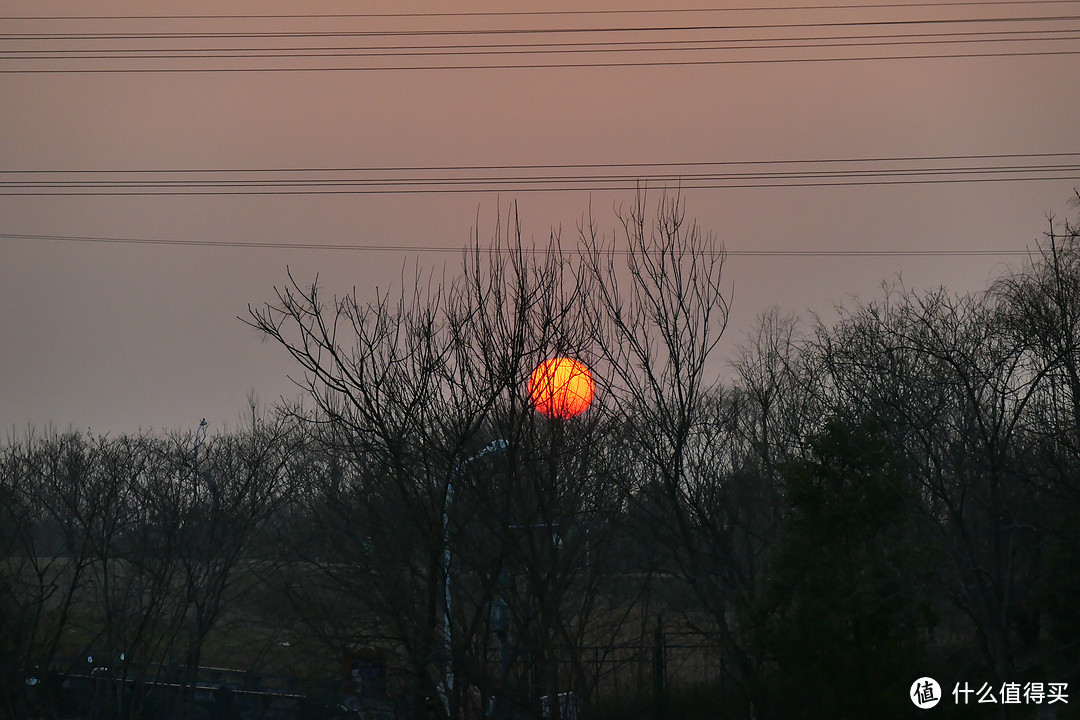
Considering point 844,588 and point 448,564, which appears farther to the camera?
point 844,588

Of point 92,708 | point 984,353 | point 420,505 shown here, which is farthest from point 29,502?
point 984,353

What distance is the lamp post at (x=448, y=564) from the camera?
7.21 metres

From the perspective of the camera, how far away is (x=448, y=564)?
7477 millimetres

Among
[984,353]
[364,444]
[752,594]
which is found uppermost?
[984,353]

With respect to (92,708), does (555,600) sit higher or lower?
higher

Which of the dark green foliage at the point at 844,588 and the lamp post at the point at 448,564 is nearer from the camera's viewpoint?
the lamp post at the point at 448,564

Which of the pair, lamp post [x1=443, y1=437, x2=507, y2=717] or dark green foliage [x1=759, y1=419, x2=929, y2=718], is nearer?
lamp post [x1=443, y1=437, x2=507, y2=717]

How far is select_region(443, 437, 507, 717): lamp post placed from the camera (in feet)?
23.6

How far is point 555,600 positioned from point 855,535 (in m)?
4.99

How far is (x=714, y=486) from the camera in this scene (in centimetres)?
1338

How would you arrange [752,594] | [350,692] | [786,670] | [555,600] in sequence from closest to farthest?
[555,600], [350,692], [786,670], [752,594]

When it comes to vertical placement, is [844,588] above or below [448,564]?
below

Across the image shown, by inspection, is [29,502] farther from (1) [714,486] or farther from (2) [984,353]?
(2) [984,353]

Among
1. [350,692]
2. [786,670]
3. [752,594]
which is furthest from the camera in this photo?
[752,594]
